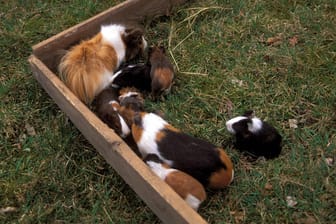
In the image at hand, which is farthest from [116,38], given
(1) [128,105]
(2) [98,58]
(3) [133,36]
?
(1) [128,105]

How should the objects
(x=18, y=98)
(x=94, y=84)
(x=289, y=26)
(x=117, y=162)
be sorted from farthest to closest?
1. (x=289, y=26)
2. (x=18, y=98)
3. (x=94, y=84)
4. (x=117, y=162)

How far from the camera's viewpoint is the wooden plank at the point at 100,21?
10.3 ft

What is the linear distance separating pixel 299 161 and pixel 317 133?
0.95 ft

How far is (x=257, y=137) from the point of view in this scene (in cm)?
263

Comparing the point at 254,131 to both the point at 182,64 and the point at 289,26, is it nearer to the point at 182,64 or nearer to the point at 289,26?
the point at 182,64

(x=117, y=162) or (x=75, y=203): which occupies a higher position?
(x=117, y=162)

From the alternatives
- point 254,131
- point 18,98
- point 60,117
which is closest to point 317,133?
point 254,131

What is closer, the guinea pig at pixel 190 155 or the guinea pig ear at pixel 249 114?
the guinea pig at pixel 190 155

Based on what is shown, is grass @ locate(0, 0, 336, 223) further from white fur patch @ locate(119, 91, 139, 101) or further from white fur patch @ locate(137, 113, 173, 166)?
white fur patch @ locate(137, 113, 173, 166)

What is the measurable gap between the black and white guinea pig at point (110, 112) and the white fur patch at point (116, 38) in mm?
333

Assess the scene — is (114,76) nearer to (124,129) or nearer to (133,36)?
(133,36)

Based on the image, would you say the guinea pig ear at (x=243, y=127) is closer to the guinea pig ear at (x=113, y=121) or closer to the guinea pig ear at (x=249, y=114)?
the guinea pig ear at (x=249, y=114)

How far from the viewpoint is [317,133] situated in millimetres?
2789

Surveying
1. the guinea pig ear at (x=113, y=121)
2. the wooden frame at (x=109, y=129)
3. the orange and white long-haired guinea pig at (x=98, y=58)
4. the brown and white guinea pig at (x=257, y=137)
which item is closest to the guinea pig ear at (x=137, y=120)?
the guinea pig ear at (x=113, y=121)
